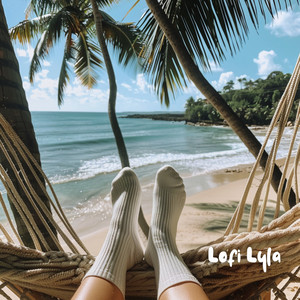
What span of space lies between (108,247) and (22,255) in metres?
0.19

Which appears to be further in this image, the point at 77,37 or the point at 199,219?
the point at 77,37

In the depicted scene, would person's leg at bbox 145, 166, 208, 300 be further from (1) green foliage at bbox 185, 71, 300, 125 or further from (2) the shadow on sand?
(1) green foliage at bbox 185, 71, 300, 125

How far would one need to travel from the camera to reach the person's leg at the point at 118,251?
1.62ft

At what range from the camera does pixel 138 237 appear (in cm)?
76

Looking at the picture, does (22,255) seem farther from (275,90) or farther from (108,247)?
(275,90)

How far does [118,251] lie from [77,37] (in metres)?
3.57

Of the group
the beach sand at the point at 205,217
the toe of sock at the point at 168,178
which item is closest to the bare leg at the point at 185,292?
the toe of sock at the point at 168,178

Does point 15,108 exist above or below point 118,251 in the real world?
above

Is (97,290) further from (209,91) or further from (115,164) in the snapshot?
(115,164)

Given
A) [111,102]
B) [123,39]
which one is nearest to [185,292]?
[111,102]

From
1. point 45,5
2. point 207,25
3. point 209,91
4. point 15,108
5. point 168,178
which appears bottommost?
point 168,178

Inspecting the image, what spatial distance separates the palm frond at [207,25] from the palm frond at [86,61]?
7.24 feet

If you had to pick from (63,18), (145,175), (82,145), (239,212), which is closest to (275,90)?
(82,145)

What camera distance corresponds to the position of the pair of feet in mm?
528
